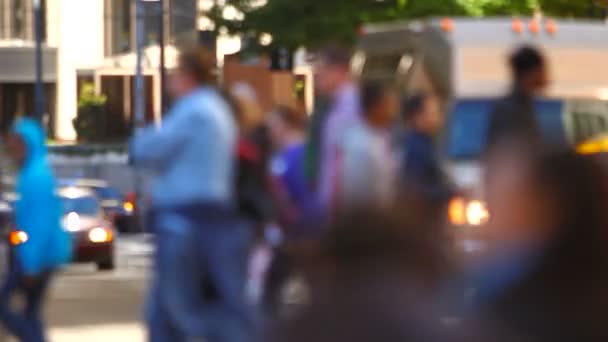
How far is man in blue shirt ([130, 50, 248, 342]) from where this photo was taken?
8.42m

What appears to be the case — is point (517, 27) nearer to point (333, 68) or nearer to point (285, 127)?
point (285, 127)

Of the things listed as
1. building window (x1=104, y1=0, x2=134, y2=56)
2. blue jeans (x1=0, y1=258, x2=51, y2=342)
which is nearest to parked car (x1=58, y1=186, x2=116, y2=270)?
blue jeans (x1=0, y1=258, x2=51, y2=342)

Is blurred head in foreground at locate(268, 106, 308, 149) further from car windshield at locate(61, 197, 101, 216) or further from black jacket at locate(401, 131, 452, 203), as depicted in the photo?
car windshield at locate(61, 197, 101, 216)

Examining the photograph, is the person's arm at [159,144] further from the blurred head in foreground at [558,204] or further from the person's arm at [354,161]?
the blurred head in foreground at [558,204]

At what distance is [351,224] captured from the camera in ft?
9.96

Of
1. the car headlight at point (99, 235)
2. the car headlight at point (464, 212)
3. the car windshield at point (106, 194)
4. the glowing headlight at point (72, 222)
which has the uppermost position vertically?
the car headlight at point (464, 212)

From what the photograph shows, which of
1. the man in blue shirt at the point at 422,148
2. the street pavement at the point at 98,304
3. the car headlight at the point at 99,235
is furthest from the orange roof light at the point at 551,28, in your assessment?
the car headlight at the point at 99,235

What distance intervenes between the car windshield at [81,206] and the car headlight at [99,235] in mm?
446

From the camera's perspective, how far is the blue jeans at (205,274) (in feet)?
27.7

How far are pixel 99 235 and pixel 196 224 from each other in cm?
1597

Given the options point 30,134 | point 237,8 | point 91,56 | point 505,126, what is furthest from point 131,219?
point 91,56

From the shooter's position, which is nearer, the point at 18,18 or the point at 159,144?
the point at 159,144

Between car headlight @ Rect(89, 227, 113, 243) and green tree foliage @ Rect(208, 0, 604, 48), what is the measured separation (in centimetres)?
842

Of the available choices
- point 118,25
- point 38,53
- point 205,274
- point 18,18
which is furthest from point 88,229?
point 118,25
